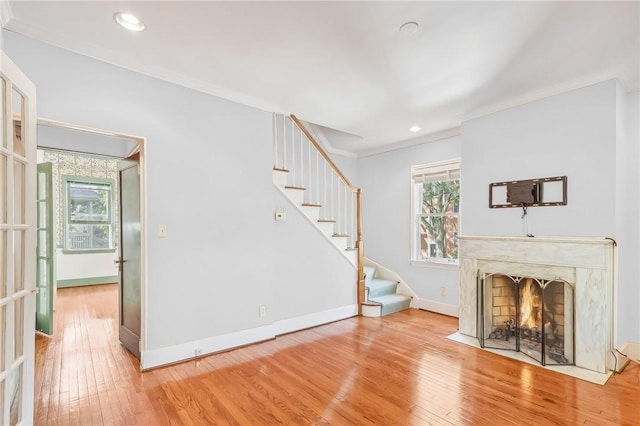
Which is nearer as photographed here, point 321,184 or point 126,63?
point 126,63

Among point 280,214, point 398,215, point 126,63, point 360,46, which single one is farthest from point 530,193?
point 126,63

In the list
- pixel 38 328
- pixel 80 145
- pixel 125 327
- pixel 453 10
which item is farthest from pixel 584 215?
pixel 38 328

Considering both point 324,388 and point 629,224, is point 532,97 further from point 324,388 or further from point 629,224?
point 324,388

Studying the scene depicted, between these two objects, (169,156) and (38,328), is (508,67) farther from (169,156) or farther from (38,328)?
(38,328)

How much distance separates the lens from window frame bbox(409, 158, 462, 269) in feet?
14.8

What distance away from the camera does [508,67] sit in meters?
2.66

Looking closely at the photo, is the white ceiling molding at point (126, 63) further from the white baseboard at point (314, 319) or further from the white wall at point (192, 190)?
the white baseboard at point (314, 319)

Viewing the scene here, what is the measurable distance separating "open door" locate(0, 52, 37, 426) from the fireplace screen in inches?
151

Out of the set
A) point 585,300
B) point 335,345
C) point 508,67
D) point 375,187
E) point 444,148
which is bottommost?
point 335,345

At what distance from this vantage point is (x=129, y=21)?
2133 millimetres

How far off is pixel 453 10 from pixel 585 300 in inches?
108

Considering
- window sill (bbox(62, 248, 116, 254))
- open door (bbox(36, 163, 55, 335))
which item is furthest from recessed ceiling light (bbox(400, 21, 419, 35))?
window sill (bbox(62, 248, 116, 254))

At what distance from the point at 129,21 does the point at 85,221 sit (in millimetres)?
6163

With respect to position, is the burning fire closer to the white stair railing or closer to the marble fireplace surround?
the marble fireplace surround
